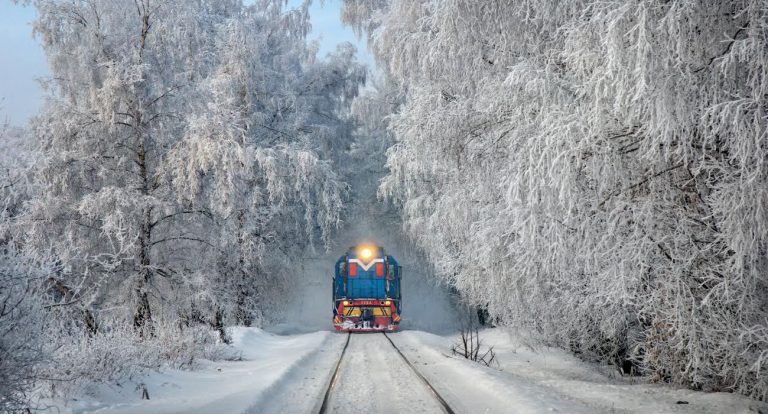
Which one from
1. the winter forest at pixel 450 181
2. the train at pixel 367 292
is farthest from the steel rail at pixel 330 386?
the train at pixel 367 292

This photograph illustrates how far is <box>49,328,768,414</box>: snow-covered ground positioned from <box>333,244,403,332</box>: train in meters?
9.60

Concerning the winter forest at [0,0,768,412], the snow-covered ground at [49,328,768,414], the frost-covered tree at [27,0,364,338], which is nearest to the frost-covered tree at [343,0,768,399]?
the winter forest at [0,0,768,412]

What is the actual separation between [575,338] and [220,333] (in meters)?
7.57

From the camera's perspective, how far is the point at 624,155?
6875mm

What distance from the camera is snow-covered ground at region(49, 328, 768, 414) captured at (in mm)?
6465

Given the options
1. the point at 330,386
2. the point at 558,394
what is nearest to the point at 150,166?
the point at 330,386

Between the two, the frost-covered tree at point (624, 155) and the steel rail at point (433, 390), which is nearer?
the frost-covered tree at point (624, 155)

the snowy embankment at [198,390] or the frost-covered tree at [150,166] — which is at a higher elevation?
the frost-covered tree at [150,166]

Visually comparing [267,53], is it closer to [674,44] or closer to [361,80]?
[361,80]

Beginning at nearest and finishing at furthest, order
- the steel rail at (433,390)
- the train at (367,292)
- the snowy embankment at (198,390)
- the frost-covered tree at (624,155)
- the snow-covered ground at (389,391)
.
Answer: the frost-covered tree at (624,155) → the snowy embankment at (198,390) → the snow-covered ground at (389,391) → the steel rail at (433,390) → the train at (367,292)

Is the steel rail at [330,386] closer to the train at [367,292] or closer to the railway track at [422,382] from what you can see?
the railway track at [422,382]

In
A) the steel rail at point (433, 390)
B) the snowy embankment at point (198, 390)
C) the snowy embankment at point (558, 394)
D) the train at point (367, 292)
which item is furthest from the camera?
the train at point (367, 292)

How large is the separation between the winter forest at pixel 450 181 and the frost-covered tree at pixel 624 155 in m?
0.03

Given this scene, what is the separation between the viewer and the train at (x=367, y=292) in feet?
70.2
